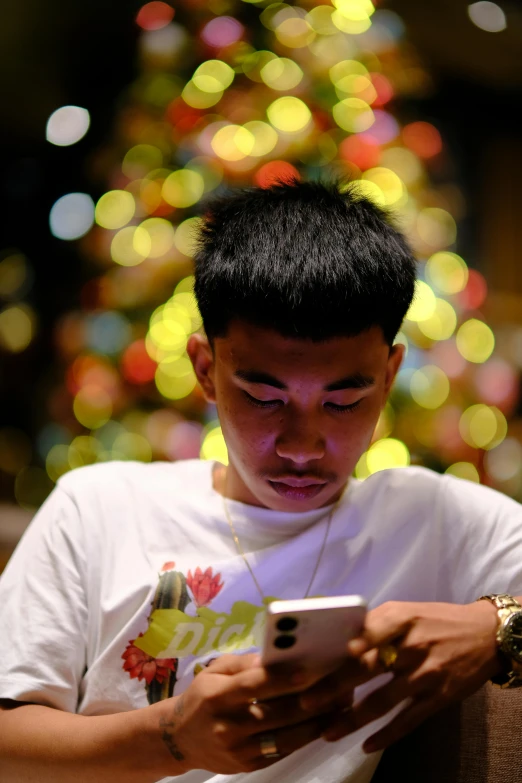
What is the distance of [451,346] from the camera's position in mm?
2305

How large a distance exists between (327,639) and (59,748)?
1.27 feet

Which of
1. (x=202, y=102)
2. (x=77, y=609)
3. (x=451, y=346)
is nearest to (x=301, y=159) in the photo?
(x=202, y=102)

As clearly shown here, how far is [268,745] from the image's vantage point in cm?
68

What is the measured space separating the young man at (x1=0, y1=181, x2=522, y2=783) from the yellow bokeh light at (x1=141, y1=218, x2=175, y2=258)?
114 centimetres

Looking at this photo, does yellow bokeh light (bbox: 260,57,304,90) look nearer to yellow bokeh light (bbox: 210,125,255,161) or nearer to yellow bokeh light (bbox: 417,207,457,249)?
yellow bokeh light (bbox: 210,125,255,161)

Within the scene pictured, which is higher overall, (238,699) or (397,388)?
(397,388)

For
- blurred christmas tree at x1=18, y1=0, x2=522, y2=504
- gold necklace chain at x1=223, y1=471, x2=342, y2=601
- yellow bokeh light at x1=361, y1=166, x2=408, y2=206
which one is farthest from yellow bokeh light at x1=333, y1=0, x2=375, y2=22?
gold necklace chain at x1=223, y1=471, x2=342, y2=601

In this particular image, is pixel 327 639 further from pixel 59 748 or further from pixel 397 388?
pixel 397 388

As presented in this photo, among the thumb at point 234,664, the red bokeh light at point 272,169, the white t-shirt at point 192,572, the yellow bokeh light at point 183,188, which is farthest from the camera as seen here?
the yellow bokeh light at point 183,188

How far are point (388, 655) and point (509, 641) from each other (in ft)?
0.60

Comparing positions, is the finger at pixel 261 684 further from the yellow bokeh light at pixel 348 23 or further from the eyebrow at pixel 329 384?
the yellow bokeh light at pixel 348 23

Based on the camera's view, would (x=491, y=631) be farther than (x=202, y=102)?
No

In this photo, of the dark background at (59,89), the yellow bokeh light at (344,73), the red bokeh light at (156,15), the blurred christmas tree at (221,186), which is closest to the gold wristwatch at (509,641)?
the blurred christmas tree at (221,186)

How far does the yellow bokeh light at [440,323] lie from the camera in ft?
7.39
